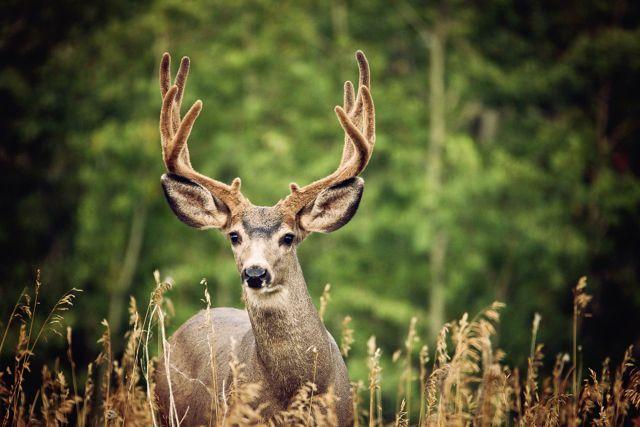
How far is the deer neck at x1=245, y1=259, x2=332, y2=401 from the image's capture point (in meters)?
4.71

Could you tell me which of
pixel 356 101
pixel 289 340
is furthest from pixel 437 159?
pixel 289 340

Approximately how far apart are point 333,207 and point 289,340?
0.90 metres

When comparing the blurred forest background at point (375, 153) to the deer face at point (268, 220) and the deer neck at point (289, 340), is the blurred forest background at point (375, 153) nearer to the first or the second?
the deer face at point (268, 220)

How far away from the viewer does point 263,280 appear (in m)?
4.65

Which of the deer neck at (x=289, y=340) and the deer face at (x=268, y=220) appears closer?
the deer neck at (x=289, y=340)

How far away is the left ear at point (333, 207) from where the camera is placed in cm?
515

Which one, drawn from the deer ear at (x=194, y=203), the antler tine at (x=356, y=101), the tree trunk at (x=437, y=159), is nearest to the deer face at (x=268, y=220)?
the deer ear at (x=194, y=203)

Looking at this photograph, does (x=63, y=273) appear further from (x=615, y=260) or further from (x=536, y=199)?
(x=615, y=260)

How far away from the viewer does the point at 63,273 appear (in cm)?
1878

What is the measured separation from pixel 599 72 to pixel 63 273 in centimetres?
1168

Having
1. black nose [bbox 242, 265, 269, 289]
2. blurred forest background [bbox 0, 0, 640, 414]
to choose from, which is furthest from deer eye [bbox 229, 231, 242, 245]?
blurred forest background [bbox 0, 0, 640, 414]

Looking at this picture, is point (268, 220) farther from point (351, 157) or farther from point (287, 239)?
point (351, 157)

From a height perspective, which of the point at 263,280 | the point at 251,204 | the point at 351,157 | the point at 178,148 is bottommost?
the point at 263,280

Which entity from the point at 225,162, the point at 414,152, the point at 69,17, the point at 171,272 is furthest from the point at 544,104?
the point at 69,17
